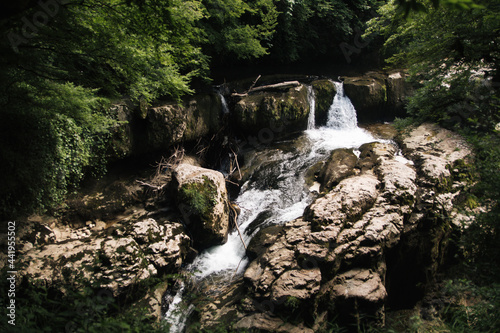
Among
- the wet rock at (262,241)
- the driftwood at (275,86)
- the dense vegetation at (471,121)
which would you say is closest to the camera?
the dense vegetation at (471,121)

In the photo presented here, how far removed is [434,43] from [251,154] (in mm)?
5832

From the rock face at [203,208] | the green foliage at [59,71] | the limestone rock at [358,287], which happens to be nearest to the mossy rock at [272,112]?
the rock face at [203,208]

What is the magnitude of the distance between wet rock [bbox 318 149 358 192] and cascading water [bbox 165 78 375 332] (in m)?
0.55

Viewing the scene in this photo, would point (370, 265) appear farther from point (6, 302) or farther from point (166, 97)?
point (166, 97)

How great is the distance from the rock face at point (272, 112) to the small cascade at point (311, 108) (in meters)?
0.39

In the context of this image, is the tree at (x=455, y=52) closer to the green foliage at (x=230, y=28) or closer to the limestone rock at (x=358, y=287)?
the limestone rock at (x=358, y=287)

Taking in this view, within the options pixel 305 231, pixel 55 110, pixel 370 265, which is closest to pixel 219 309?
pixel 305 231

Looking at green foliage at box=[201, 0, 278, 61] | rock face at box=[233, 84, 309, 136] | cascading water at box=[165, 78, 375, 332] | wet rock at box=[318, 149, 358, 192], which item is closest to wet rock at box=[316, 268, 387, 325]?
cascading water at box=[165, 78, 375, 332]

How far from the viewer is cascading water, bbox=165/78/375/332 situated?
19.2ft

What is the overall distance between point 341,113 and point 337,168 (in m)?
4.72

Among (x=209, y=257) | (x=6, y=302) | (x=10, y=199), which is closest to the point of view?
(x=6, y=302)

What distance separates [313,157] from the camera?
354 inches

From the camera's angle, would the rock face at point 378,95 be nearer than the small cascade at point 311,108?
No

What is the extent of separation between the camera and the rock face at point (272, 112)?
9477 millimetres
